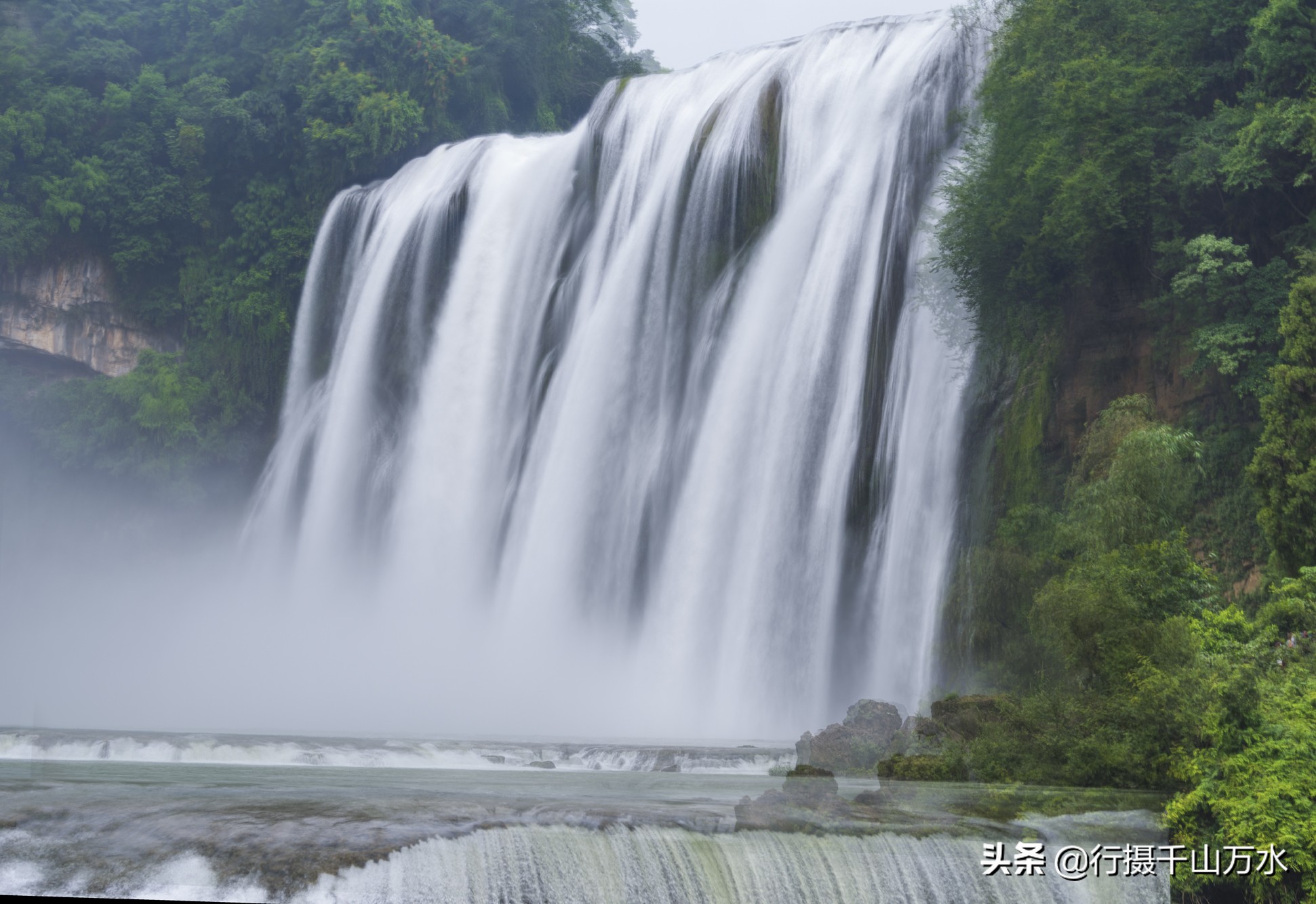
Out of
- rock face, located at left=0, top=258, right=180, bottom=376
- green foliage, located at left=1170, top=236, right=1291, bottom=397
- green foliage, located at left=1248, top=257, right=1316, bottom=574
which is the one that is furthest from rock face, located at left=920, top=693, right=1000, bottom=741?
rock face, located at left=0, top=258, right=180, bottom=376

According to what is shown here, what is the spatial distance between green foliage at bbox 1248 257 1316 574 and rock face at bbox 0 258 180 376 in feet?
99.8

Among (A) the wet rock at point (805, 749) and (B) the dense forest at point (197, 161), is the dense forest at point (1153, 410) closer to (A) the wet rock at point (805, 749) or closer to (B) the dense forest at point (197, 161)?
(A) the wet rock at point (805, 749)

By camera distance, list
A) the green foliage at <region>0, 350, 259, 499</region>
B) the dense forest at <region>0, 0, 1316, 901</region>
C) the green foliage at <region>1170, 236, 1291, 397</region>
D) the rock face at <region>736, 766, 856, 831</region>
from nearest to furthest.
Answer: the rock face at <region>736, 766, 856, 831</region> < the dense forest at <region>0, 0, 1316, 901</region> < the green foliage at <region>1170, 236, 1291, 397</region> < the green foliage at <region>0, 350, 259, 499</region>

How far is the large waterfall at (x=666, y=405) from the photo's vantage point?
17.6 metres

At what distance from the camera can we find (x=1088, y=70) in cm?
1655

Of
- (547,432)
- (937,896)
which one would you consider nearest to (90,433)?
(547,432)

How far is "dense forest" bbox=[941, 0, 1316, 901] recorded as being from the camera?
9586 millimetres

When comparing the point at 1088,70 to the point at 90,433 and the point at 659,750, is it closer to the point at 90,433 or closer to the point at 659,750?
the point at 659,750

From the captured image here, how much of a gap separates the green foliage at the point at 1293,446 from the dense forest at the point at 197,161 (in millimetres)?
26493

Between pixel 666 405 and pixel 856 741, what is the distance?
9760 millimetres

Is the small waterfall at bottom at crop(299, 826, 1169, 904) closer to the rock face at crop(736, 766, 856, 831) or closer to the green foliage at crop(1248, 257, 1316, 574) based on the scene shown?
the rock face at crop(736, 766, 856, 831)

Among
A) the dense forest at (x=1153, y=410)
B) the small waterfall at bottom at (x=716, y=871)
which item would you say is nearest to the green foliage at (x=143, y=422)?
the dense forest at (x=1153, y=410)

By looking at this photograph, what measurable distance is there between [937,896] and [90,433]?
97.7 feet

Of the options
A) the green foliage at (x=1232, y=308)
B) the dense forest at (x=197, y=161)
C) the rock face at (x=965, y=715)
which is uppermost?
the dense forest at (x=197, y=161)
